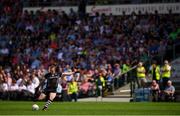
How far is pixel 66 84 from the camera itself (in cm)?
3700

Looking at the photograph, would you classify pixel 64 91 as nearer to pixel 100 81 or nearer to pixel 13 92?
pixel 100 81

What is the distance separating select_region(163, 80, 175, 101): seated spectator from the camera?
34.2 m

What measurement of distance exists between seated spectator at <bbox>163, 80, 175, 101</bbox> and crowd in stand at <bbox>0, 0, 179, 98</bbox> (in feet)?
11.9

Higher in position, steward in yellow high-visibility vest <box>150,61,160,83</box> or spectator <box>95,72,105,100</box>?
steward in yellow high-visibility vest <box>150,61,160,83</box>

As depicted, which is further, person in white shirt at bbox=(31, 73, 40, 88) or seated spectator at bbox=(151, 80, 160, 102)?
person in white shirt at bbox=(31, 73, 40, 88)

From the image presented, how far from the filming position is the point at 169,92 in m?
34.3

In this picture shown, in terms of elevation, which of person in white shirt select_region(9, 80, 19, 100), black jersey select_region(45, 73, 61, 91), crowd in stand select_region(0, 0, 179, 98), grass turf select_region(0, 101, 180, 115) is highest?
crowd in stand select_region(0, 0, 179, 98)

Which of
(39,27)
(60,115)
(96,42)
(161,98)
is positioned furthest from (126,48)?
(60,115)

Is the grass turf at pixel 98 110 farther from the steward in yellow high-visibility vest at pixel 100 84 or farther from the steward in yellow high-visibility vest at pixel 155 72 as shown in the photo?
the steward in yellow high-visibility vest at pixel 100 84

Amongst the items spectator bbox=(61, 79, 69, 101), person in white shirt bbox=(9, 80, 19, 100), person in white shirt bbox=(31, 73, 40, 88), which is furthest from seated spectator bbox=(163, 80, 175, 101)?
person in white shirt bbox=(9, 80, 19, 100)

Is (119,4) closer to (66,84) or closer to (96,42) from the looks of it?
(96,42)

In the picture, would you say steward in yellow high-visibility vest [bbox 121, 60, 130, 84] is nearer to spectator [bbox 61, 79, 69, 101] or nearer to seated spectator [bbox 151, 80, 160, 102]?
seated spectator [bbox 151, 80, 160, 102]

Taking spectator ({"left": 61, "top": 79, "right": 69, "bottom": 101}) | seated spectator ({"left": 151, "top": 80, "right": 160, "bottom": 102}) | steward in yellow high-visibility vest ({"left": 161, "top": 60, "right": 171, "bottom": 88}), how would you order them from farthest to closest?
spectator ({"left": 61, "top": 79, "right": 69, "bottom": 101}) → steward in yellow high-visibility vest ({"left": 161, "top": 60, "right": 171, "bottom": 88}) → seated spectator ({"left": 151, "top": 80, "right": 160, "bottom": 102})

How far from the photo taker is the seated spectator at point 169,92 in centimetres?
3420
